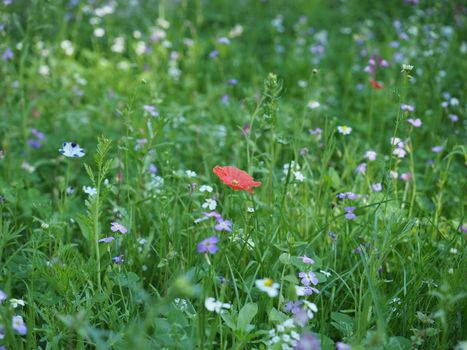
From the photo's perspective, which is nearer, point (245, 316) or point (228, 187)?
point (245, 316)

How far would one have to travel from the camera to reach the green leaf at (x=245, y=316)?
62.4 inches

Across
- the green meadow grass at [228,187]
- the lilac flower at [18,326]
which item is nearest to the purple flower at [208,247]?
the green meadow grass at [228,187]

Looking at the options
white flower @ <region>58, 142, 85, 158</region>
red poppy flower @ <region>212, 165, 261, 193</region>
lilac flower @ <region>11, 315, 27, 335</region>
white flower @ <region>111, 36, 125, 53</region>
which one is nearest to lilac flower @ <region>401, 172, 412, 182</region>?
red poppy flower @ <region>212, 165, 261, 193</region>

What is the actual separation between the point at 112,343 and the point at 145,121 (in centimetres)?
136

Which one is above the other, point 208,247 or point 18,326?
point 208,247

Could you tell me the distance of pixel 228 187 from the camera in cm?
238

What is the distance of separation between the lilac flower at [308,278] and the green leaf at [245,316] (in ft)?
0.69

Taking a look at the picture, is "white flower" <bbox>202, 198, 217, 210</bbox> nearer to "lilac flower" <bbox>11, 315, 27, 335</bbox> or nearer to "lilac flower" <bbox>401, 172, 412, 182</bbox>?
"lilac flower" <bbox>11, 315, 27, 335</bbox>

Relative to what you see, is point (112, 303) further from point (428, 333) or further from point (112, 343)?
point (428, 333)

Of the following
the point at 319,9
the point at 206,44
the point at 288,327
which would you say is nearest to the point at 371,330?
the point at 288,327

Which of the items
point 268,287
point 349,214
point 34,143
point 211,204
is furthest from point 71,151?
point 34,143

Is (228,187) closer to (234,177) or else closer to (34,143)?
(234,177)

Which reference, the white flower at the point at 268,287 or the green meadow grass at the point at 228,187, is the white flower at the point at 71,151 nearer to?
the green meadow grass at the point at 228,187

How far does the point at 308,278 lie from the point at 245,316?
0.27 metres
